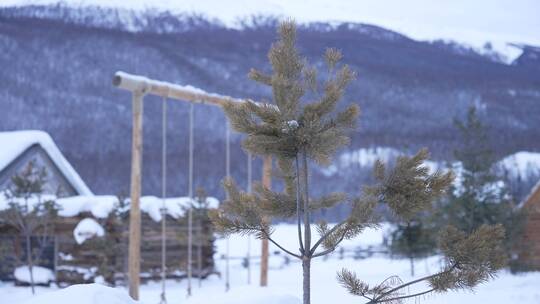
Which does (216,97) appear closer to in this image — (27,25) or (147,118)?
(27,25)

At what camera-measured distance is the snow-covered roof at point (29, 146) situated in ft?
48.9

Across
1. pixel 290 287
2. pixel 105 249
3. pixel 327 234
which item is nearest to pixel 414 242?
pixel 290 287

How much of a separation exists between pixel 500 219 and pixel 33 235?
991 cm

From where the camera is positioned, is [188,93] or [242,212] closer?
[242,212]

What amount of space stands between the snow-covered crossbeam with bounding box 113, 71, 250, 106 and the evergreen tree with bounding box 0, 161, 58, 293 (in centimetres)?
508

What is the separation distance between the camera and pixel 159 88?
8633 mm

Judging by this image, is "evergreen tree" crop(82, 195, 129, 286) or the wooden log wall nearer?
"evergreen tree" crop(82, 195, 129, 286)

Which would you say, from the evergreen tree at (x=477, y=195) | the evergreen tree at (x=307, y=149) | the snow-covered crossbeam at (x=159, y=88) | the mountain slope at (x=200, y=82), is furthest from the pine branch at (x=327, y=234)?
the mountain slope at (x=200, y=82)

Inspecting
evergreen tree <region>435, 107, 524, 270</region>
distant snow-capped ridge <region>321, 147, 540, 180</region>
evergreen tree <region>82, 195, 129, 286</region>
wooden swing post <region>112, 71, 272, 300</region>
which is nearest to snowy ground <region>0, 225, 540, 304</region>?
evergreen tree <region>82, 195, 129, 286</region>

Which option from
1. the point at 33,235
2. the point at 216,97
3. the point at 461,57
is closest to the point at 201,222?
the point at 33,235

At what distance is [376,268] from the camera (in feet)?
59.7

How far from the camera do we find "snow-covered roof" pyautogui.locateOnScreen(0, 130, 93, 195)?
14.9 m

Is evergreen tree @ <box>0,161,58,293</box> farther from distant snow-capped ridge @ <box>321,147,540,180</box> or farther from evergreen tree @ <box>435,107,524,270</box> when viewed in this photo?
evergreen tree @ <box>435,107,524,270</box>

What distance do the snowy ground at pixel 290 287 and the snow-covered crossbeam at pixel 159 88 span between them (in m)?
2.58
